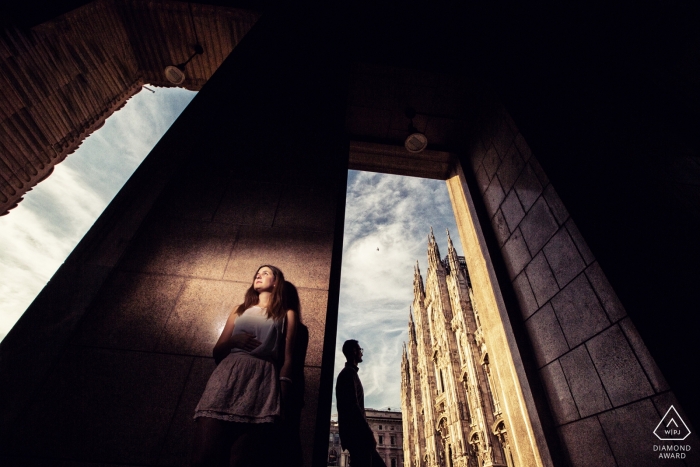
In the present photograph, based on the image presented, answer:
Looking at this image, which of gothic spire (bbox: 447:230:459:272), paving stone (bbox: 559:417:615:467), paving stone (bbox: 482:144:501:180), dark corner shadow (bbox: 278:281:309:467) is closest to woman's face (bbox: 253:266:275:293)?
dark corner shadow (bbox: 278:281:309:467)

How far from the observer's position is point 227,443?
1.75 meters

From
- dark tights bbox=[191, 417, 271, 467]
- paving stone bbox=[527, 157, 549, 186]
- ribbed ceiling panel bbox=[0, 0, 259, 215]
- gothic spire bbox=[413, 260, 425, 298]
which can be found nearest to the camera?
dark tights bbox=[191, 417, 271, 467]

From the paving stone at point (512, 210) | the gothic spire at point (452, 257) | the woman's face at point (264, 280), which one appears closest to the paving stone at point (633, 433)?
the paving stone at point (512, 210)

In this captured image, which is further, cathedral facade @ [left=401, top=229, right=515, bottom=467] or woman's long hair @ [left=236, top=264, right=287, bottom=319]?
cathedral facade @ [left=401, top=229, right=515, bottom=467]

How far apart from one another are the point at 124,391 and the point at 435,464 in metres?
36.9

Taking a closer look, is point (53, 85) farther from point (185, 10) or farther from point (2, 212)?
point (185, 10)

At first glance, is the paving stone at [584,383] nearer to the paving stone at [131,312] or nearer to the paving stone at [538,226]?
Answer: the paving stone at [538,226]

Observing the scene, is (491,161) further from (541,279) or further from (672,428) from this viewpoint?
(672,428)

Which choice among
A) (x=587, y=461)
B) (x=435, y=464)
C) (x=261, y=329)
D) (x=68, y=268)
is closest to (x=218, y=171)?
(x=68, y=268)

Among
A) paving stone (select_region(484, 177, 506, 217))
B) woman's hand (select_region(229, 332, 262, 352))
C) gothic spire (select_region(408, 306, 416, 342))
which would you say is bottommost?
woman's hand (select_region(229, 332, 262, 352))

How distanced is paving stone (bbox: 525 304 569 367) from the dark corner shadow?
2.92 meters

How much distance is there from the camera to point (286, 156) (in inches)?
161

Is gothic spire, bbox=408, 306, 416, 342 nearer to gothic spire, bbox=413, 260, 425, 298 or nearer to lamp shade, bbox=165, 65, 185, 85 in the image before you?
gothic spire, bbox=413, 260, 425, 298

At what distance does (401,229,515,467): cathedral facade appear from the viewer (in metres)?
22.8
